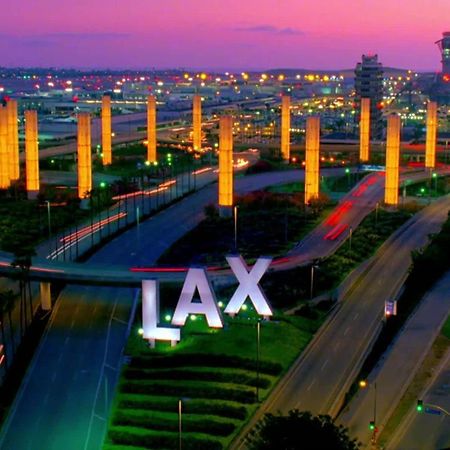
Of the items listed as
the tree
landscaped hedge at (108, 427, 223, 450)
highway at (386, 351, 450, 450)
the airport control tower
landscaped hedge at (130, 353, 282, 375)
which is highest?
the airport control tower

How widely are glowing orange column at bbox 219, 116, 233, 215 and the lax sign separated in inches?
792

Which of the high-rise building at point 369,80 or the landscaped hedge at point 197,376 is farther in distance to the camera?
the high-rise building at point 369,80

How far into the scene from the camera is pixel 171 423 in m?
25.2

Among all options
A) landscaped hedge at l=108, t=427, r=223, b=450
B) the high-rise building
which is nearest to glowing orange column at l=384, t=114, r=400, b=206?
landscaped hedge at l=108, t=427, r=223, b=450

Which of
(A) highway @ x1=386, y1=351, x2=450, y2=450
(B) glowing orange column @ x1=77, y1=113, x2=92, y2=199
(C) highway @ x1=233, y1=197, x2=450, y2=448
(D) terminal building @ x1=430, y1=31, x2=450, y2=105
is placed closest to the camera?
(A) highway @ x1=386, y1=351, x2=450, y2=450

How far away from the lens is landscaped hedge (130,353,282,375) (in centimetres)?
2833

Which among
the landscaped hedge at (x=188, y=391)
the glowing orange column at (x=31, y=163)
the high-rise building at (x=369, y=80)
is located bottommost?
the landscaped hedge at (x=188, y=391)

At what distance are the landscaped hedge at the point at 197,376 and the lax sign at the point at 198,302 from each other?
6.00ft

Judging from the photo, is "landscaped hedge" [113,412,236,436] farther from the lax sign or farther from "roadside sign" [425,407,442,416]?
"roadside sign" [425,407,442,416]

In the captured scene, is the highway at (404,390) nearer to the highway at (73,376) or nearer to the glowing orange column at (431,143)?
the highway at (73,376)

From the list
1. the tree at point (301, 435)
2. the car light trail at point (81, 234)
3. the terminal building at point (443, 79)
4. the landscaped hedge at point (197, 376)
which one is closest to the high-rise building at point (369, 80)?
the terminal building at point (443, 79)

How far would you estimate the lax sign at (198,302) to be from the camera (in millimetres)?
29750

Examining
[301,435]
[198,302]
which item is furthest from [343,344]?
[301,435]

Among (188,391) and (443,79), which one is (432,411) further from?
(443,79)
